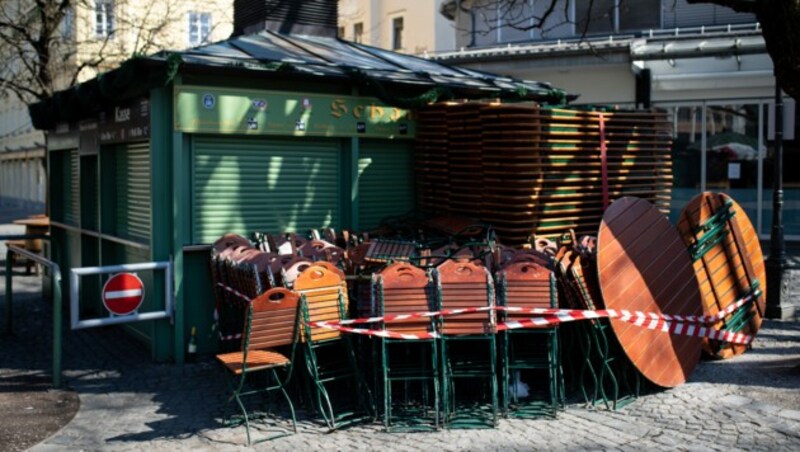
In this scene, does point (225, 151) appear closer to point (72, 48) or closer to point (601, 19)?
point (72, 48)

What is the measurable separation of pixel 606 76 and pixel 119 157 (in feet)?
43.5

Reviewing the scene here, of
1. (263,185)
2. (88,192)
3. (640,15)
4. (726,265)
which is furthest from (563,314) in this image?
(640,15)

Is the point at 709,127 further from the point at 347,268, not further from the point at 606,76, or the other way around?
the point at 347,268

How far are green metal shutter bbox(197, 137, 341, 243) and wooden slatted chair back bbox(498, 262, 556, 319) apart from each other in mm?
3378

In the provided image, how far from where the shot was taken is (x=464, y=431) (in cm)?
696

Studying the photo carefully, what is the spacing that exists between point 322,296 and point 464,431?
5.23 feet

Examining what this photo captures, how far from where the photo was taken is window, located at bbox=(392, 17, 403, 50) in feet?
145

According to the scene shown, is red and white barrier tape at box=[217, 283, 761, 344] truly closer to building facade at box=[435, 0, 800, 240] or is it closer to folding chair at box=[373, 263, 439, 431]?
folding chair at box=[373, 263, 439, 431]

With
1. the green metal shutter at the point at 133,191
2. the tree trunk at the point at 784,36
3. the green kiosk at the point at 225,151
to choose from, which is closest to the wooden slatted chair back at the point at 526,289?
the tree trunk at the point at 784,36

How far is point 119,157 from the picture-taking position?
1108 cm

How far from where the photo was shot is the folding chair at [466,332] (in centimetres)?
718

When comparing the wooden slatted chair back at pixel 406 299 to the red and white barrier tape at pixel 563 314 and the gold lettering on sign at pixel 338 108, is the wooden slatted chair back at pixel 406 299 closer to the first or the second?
the red and white barrier tape at pixel 563 314

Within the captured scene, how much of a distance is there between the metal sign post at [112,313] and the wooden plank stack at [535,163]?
341cm

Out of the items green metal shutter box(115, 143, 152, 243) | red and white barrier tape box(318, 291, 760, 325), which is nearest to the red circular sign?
green metal shutter box(115, 143, 152, 243)
